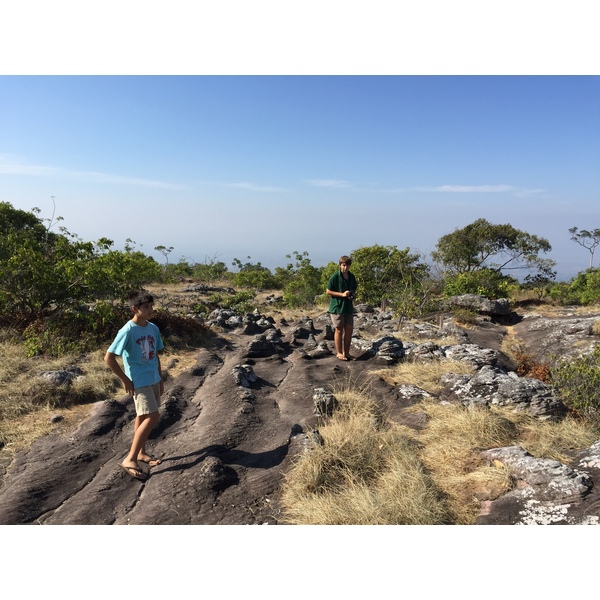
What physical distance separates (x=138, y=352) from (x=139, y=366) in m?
0.15

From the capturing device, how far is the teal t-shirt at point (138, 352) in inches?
171

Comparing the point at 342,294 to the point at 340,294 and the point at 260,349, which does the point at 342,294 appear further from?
the point at 260,349

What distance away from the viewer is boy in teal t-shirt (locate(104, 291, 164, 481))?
4355 mm

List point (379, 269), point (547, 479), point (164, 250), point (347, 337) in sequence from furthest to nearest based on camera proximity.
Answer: point (164, 250) < point (379, 269) < point (347, 337) < point (547, 479)

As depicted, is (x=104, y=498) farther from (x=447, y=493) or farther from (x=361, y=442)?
(x=447, y=493)

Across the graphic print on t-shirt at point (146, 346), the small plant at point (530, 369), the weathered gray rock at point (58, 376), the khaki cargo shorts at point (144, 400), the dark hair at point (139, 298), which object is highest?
the dark hair at point (139, 298)

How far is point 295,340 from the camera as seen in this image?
1155cm

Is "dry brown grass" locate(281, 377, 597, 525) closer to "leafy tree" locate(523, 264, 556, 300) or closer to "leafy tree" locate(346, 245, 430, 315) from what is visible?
"leafy tree" locate(346, 245, 430, 315)

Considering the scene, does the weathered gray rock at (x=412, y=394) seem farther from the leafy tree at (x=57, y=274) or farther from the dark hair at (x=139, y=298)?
the leafy tree at (x=57, y=274)

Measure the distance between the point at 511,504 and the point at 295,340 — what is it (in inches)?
326

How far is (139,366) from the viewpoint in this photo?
446 centimetres

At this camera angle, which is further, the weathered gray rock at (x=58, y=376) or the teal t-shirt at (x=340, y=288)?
the teal t-shirt at (x=340, y=288)

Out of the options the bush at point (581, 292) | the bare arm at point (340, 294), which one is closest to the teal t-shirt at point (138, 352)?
the bare arm at point (340, 294)

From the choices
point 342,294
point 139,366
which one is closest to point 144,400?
point 139,366
